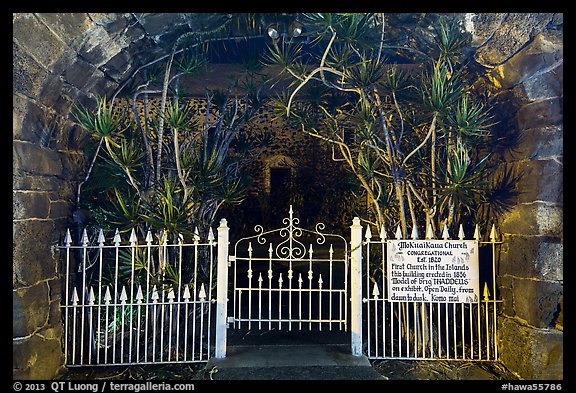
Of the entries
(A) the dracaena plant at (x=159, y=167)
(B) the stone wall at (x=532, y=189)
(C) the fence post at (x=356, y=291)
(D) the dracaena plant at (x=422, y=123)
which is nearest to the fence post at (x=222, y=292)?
(A) the dracaena plant at (x=159, y=167)

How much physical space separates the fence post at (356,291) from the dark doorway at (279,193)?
4.16 m

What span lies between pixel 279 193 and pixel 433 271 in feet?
15.0

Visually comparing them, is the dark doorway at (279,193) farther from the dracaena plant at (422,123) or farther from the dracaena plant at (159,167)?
the dracaena plant at (422,123)

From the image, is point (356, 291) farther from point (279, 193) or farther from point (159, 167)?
point (279, 193)

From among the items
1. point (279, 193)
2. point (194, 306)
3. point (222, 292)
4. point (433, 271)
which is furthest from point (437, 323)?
point (279, 193)

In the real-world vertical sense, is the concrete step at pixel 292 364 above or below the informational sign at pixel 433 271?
below

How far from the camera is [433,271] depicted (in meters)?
3.94

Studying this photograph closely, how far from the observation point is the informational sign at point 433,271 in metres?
3.91

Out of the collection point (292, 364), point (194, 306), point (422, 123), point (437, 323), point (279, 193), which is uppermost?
point (422, 123)

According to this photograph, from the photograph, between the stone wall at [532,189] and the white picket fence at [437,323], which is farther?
the white picket fence at [437,323]

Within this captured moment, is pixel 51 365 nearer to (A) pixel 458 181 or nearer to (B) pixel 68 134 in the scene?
(B) pixel 68 134

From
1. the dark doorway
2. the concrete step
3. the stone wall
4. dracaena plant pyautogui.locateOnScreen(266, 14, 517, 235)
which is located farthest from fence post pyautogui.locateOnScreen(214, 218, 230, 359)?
the dark doorway

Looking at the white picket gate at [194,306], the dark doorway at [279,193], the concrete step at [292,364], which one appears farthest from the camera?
the dark doorway at [279,193]
